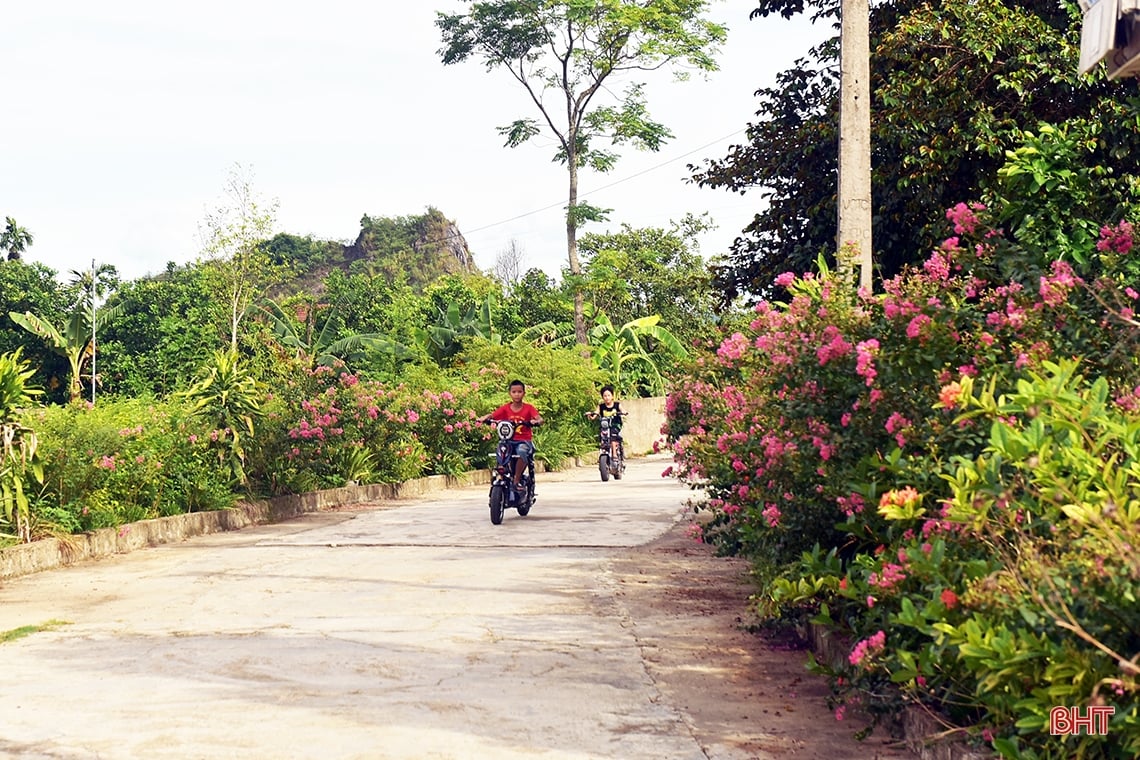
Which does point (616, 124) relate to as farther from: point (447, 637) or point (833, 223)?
point (447, 637)

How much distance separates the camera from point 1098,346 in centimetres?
614

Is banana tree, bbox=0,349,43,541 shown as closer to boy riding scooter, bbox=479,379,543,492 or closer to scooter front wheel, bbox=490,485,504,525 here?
scooter front wheel, bbox=490,485,504,525

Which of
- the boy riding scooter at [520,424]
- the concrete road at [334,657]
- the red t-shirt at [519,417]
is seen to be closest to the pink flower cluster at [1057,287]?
the concrete road at [334,657]

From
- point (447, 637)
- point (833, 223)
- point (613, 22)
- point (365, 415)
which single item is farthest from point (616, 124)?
point (447, 637)

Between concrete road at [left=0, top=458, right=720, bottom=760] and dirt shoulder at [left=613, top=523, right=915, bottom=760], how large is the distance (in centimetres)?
18

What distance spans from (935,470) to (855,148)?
21.9ft

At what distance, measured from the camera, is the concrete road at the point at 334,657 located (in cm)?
591

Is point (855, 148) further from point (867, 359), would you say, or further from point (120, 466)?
point (120, 466)

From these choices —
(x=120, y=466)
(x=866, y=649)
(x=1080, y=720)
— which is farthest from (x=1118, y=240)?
(x=120, y=466)

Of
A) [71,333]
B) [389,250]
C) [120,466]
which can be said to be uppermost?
[389,250]

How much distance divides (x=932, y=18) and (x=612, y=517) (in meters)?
7.24

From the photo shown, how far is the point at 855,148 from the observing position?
11.8 metres

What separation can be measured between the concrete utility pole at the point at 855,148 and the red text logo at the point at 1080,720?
26.0 ft

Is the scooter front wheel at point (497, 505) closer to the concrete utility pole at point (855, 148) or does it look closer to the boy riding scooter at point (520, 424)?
the boy riding scooter at point (520, 424)
